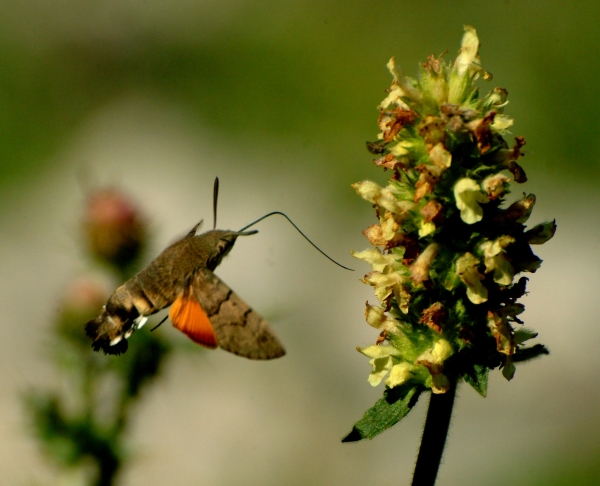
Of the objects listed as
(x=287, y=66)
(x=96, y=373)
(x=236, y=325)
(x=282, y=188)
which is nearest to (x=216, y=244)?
(x=236, y=325)

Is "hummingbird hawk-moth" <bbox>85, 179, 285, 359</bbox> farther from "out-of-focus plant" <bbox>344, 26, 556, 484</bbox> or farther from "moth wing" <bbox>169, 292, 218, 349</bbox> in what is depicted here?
"out-of-focus plant" <bbox>344, 26, 556, 484</bbox>

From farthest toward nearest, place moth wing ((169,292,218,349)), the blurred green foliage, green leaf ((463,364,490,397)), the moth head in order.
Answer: the blurred green foliage, the moth head, moth wing ((169,292,218,349)), green leaf ((463,364,490,397))

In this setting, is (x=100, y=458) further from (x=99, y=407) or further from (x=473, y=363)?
(x=473, y=363)

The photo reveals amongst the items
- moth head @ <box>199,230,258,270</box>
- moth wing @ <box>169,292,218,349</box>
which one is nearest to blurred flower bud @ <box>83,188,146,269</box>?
moth head @ <box>199,230,258,270</box>

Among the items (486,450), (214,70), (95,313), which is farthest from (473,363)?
(214,70)

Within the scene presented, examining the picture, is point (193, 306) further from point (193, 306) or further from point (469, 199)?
point (469, 199)

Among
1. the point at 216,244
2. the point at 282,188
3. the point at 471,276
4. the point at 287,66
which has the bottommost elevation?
the point at 216,244

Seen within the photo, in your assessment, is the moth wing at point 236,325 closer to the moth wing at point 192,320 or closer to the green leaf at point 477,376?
the moth wing at point 192,320
